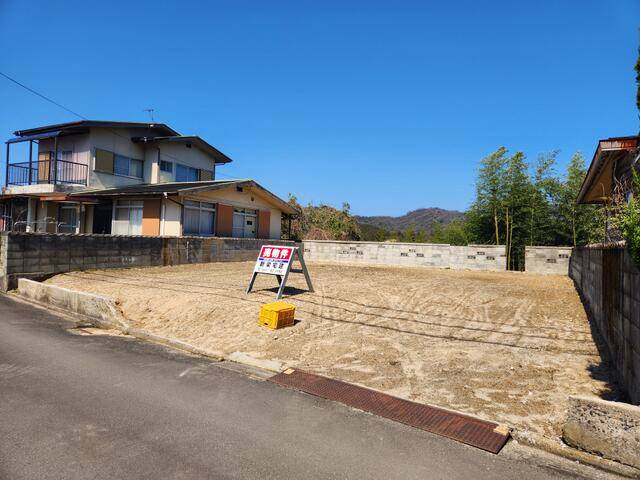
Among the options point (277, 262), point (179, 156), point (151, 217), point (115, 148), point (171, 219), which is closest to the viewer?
point (277, 262)

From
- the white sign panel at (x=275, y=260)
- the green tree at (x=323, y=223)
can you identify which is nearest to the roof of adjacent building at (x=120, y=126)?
the green tree at (x=323, y=223)

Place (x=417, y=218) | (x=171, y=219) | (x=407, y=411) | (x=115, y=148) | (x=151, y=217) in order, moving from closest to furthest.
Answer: (x=407, y=411) → (x=171, y=219) → (x=151, y=217) → (x=115, y=148) → (x=417, y=218)

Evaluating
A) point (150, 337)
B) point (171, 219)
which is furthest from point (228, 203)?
point (150, 337)

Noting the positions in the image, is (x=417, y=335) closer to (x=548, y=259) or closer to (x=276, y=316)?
(x=276, y=316)

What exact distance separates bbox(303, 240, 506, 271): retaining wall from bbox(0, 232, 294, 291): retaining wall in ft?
22.8

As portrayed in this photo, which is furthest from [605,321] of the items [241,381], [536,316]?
[241,381]

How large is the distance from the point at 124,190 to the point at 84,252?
8.11 metres

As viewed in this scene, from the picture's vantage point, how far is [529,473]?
8.80 ft

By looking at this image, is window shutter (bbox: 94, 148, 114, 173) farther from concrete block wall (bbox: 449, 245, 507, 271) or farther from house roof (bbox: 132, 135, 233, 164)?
concrete block wall (bbox: 449, 245, 507, 271)

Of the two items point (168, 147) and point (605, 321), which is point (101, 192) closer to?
point (168, 147)

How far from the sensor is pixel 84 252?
37.3 feet

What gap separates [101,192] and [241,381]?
56.8 feet

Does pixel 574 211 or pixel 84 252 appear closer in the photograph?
pixel 84 252

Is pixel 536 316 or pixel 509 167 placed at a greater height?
pixel 509 167
